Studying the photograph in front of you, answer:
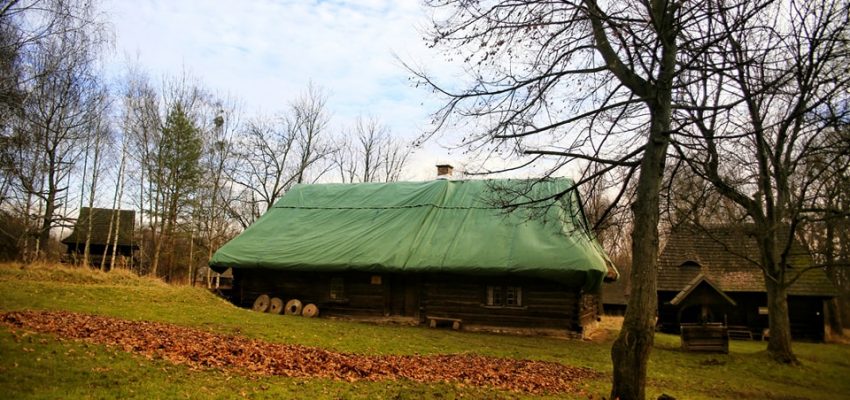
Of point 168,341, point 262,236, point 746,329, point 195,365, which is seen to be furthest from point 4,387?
point 746,329

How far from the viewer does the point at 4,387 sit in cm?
709

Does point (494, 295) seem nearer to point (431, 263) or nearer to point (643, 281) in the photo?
point (431, 263)

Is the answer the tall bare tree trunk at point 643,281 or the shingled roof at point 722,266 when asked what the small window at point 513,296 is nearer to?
the shingled roof at point 722,266

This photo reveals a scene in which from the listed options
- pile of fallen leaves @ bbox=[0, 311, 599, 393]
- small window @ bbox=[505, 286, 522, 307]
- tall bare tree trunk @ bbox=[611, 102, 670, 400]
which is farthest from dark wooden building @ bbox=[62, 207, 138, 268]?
tall bare tree trunk @ bbox=[611, 102, 670, 400]

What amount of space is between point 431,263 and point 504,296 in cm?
303

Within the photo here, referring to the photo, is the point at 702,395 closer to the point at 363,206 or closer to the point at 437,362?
the point at 437,362

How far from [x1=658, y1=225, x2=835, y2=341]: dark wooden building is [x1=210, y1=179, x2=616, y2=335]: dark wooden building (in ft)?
12.9

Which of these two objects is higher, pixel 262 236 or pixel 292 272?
pixel 262 236

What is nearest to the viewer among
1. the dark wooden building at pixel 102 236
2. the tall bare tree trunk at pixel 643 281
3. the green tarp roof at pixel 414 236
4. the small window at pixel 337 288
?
the tall bare tree trunk at pixel 643 281

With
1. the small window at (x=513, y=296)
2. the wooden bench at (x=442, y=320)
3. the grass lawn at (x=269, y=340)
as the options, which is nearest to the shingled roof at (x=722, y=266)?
the grass lawn at (x=269, y=340)

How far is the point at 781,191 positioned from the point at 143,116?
3459 centimetres

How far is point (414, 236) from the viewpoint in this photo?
22.6 m

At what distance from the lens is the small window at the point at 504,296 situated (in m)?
20.8

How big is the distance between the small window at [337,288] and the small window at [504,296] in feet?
19.5
